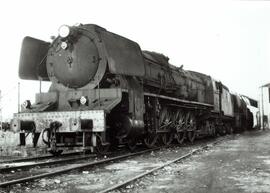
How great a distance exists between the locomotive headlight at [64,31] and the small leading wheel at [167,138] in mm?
4972

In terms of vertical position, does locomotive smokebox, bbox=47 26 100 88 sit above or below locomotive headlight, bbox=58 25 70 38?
below

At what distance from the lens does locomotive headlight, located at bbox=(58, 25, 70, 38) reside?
29.9 feet

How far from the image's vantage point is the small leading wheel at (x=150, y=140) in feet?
36.4

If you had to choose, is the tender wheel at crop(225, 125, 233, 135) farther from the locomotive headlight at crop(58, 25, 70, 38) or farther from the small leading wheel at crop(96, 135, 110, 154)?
the locomotive headlight at crop(58, 25, 70, 38)

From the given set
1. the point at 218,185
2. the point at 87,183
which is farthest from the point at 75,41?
the point at 218,185

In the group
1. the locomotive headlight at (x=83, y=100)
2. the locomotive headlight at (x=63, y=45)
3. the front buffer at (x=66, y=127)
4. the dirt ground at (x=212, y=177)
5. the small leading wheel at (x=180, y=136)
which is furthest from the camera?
the small leading wheel at (x=180, y=136)

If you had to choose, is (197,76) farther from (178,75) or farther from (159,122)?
(159,122)

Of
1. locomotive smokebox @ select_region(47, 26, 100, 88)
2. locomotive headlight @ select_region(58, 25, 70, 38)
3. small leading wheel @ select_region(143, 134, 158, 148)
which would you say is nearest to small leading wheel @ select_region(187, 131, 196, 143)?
small leading wheel @ select_region(143, 134, 158, 148)

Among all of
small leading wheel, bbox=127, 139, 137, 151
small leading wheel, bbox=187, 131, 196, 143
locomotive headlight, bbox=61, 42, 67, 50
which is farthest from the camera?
small leading wheel, bbox=187, 131, 196, 143

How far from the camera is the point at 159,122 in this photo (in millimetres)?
11445

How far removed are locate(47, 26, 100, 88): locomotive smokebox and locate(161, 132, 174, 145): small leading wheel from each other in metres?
4.17

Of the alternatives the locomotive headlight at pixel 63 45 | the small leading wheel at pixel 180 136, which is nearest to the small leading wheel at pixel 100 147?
the locomotive headlight at pixel 63 45

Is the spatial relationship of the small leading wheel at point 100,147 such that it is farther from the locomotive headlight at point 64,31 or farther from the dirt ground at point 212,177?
the locomotive headlight at point 64,31

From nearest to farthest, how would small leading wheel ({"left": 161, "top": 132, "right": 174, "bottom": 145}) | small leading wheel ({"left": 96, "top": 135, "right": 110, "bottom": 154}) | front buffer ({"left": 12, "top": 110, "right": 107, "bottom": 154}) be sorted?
1. front buffer ({"left": 12, "top": 110, "right": 107, "bottom": 154})
2. small leading wheel ({"left": 96, "top": 135, "right": 110, "bottom": 154})
3. small leading wheel ({"left": 161, "top": 132, "right": 174, "bottom": 145})
